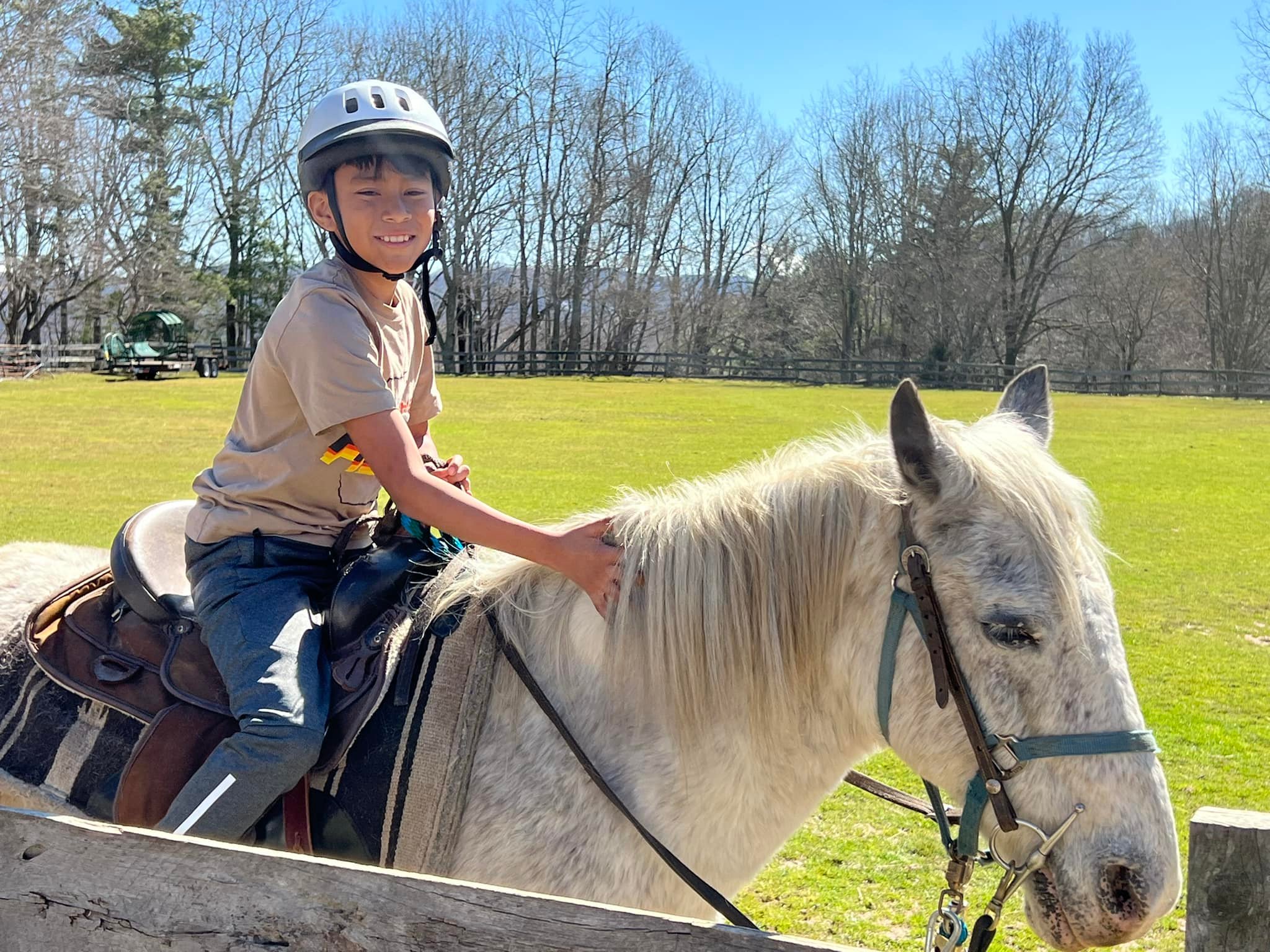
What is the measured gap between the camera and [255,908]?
4.84ft

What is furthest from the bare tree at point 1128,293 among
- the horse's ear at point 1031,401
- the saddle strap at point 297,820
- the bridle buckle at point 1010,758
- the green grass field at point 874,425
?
the saddle strap at point 297,820

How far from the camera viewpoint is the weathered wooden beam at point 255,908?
1.36 m

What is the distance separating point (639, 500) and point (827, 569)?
519 millimetres

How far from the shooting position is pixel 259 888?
148cm

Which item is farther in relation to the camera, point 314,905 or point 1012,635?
point 1012,635

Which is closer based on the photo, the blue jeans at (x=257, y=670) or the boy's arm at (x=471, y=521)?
the blue jeans at (x=257, y=670)

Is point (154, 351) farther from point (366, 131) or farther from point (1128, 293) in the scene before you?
point (1128, 293)

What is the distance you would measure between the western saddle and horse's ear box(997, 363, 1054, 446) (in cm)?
153

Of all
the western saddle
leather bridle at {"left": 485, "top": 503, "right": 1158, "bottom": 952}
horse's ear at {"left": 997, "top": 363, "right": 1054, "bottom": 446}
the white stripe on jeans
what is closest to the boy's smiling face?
the western saddle

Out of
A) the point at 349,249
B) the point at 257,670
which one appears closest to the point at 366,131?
the point at 349,249

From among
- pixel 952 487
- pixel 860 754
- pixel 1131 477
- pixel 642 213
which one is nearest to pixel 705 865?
pixel 860 754

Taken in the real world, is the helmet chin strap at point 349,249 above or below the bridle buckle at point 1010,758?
above

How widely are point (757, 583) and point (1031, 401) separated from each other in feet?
3.12

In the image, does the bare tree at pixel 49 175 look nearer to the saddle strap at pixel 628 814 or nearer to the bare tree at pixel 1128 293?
the saddle strap at pixel 628 814
